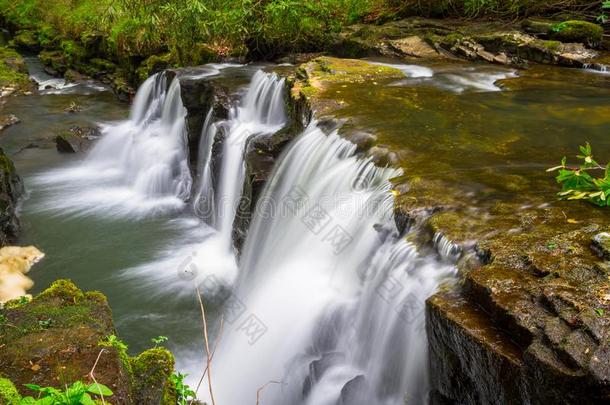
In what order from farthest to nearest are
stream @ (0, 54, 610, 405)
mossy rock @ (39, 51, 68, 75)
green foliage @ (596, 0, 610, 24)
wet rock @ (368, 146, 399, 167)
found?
mossy rock @ (39, 51, 68, 75) < green foliage @ (596, 0, 610, 24) < wet rock @ (368, 146, 399, 167) < stream @ (0, 54, 610, 405)

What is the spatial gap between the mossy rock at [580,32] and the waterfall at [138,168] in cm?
862

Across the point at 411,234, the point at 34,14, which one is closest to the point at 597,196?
the point at 411,234

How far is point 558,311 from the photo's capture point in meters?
2.83

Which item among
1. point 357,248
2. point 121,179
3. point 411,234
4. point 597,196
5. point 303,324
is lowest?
point 121,179

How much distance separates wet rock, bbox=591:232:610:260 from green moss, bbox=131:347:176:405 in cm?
292

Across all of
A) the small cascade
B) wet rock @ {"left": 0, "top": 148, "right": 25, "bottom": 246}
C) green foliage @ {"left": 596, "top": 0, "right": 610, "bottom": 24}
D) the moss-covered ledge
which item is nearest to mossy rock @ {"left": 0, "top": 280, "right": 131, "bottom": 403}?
the moss-covered ledge

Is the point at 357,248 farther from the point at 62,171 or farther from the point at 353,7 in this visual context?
the point at 353,7

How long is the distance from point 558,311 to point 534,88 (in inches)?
283

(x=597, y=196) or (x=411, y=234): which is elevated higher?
(x=597, y=196)

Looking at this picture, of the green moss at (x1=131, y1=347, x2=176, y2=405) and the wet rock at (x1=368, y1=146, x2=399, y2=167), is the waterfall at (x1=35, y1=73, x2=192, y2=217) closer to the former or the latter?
the wet rock at (x1=368, y1=146, x2=399, y2=167)

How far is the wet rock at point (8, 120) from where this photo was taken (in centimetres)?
1455

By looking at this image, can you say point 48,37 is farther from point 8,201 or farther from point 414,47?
point 414,47

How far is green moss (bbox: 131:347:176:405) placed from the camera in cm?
314

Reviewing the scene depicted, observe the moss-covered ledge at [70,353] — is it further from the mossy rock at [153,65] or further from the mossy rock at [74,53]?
the mossy rock at [74,53]
